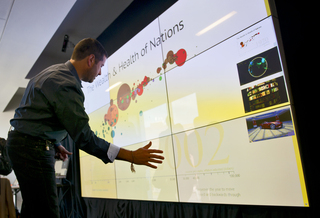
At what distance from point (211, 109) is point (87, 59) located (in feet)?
3.57

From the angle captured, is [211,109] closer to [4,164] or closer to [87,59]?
[87,59]

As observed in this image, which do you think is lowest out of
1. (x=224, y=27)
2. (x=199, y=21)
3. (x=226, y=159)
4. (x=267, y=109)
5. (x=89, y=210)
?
(x=89, y=210)

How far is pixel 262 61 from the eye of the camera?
6.24 ft

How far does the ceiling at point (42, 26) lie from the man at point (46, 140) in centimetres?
226

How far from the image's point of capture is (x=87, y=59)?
1.83 meters

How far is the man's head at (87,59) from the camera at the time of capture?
5.97 ft

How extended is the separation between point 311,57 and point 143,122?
72.0 inches

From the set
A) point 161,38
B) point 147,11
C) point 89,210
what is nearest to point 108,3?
point 147,11

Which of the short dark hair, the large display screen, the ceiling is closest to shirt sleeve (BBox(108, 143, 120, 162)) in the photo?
the short dark hair

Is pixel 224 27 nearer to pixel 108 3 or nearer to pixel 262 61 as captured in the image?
pixel 262 61

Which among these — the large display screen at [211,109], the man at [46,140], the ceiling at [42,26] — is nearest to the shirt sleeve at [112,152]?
the man at [46,140]

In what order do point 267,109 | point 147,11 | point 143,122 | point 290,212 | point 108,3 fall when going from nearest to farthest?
point 290,212 < point 267,109 < point 143,122 < point 147,11 < point 108,3

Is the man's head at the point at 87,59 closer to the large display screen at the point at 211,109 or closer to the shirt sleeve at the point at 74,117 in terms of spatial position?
the shirt sleeve at the point at 74,117

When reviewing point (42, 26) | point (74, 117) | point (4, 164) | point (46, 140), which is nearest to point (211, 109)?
point (74, 117)
